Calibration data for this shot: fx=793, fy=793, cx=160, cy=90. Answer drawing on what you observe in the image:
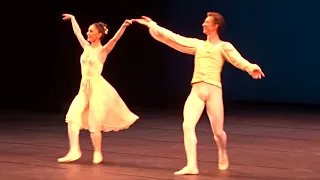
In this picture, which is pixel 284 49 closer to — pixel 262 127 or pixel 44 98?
pixel 262 127

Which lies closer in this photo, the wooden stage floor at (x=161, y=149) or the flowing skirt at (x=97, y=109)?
the wooden stage floor at (x=161, y=149)

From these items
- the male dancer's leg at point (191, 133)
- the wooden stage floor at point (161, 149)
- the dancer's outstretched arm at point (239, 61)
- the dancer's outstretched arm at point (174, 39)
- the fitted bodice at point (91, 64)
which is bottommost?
the wooden stage floor at point (161, 149)

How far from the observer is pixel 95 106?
7203 millimetres

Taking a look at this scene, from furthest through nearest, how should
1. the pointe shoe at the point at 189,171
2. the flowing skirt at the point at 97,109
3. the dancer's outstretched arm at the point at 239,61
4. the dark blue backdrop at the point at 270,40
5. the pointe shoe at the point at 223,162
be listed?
1. the dark blue backdrop at the point at 270,40
2. the flowing skirt at the point at 97,109
3. the pointe shoe at the point at 223,162
4. the pointe shoe at the point at 189,171
5. the dancer's outstretched arm at the point at 239,61

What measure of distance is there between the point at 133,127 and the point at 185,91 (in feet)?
14.1

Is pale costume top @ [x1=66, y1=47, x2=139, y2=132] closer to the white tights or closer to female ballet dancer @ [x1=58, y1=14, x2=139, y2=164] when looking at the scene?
female ballet dancer @ [x1=58, y1=14, x2=139, y2=164]

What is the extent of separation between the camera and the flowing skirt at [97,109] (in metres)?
7.21

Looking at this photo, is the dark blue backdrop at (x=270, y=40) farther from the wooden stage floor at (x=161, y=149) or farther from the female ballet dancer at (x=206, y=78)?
the female ballet dancer at (x=206, y=78)

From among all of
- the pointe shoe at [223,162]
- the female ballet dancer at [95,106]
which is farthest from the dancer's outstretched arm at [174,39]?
the pointe shoe at [223,162]

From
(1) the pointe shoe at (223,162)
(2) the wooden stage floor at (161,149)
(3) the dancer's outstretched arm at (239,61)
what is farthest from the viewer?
(1) the pointe shoe at (223,162)

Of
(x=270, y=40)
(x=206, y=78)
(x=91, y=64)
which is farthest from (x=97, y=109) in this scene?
(x=270, y=40)

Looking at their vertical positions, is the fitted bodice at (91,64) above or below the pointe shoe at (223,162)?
above

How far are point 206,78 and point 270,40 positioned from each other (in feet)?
23.2

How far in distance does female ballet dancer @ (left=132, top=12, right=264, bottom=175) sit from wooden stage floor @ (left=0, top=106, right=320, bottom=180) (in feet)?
0.99
